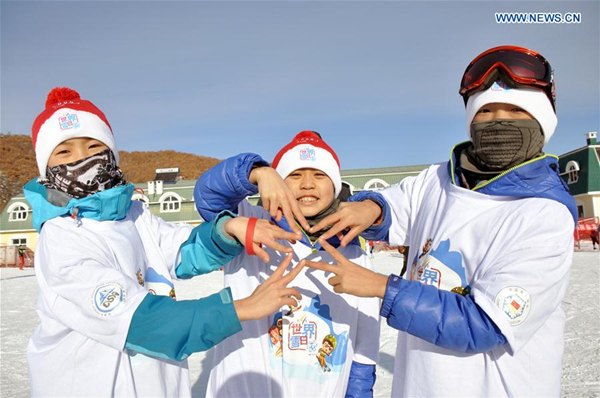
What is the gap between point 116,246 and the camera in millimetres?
2342

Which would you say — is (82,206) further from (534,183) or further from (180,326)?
(534,183)

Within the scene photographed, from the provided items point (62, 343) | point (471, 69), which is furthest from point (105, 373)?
point (471, 69)

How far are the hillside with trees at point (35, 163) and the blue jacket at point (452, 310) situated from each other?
79.8 m

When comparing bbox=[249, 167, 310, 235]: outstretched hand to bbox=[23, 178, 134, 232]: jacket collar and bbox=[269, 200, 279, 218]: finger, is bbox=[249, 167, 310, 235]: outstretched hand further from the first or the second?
bbox=[23, 178, 134, 232]: jacket collar

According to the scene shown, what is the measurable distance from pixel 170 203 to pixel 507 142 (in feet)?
125

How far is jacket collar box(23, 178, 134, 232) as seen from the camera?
2.30 metres

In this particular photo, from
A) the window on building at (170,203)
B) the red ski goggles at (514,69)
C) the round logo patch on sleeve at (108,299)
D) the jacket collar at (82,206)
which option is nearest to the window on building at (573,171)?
the window on building at (170,203)

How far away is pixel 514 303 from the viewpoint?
1.91 metres

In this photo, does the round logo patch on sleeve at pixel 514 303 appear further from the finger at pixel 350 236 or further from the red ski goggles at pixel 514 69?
the red ski goggles at pixel 514 69

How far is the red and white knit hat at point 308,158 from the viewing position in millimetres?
3213

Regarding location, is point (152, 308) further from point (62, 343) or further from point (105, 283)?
point (62, 343)

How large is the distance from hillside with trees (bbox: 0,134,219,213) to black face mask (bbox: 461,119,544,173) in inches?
3134

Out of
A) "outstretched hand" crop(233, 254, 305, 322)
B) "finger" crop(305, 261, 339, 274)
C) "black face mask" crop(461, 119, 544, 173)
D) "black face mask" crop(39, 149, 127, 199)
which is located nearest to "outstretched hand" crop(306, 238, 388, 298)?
Answer: "finger" crop(305, 261, 339, 274)

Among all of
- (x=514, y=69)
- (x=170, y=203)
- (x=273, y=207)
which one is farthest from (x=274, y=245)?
(x=170, y=203)
